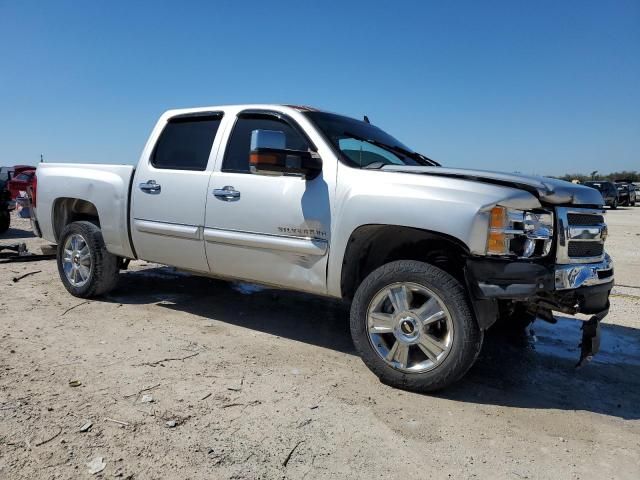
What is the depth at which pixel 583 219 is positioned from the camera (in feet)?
10.5

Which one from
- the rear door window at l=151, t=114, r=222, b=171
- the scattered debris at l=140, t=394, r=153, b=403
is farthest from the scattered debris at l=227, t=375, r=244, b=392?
the rear door window at l=151, t=114, r=222, b=171

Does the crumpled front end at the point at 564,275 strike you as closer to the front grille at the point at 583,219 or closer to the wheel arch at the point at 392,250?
the front grille at the point at 583,219

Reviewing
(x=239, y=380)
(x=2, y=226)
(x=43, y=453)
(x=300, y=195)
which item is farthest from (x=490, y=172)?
(x=2, y=226)

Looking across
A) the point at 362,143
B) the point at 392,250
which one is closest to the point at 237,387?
the point at 392,250

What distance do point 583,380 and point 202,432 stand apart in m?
2.70

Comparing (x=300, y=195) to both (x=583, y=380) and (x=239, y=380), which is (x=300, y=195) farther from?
(x=583, y=380)

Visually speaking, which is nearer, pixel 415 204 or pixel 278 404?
pixel 278 404

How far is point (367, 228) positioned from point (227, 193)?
1320 mm

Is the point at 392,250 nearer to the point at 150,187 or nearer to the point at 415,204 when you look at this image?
the point at 415,204

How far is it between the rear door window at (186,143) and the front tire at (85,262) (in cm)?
115

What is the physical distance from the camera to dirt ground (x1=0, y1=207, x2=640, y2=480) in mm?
2412

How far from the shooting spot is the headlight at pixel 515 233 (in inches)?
115

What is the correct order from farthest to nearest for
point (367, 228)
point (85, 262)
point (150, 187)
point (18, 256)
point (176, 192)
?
1. point (18, 256)
2. point (85, 262)
3. point (150, 187)
4. point (176, 192)
5. point (367, 228)

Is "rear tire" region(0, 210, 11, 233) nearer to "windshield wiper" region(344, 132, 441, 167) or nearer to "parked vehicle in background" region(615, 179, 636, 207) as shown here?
"windshield wiper" region(344, 132, 441, 167)
